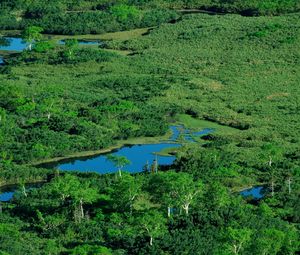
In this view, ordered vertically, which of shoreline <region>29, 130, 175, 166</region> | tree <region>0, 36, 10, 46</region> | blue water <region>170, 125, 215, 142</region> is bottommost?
tree <region>0, 36, 10, 46</region>

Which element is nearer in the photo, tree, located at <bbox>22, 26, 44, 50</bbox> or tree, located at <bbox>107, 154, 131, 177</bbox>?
tree, located at <bbox>107, 154, 131, 177</bbox>

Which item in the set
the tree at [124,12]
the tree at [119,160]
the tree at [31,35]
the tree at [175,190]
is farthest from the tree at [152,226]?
the tree at [124,12]

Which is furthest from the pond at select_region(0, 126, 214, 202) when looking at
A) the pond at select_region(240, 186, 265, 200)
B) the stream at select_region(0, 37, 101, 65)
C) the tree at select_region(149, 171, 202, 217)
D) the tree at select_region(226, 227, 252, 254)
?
the stream at select_region(0, 37, 101, 65)

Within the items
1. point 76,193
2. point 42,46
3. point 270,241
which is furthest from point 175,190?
point 42,46

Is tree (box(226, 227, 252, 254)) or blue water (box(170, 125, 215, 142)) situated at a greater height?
tree (box(226, 227, 252, 254))

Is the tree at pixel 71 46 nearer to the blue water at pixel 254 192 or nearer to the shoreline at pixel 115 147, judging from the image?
the shoreline at pixel 115 147

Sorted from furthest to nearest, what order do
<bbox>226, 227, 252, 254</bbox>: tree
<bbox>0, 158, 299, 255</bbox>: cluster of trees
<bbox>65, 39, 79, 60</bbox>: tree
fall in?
<bbox>65, 39, 79, 60</bbox>: tree
<bbox>0, 158, 299, 255</bbox>: cluster of trees
<bbox>226, 227, 252, 254</bbox>: tree

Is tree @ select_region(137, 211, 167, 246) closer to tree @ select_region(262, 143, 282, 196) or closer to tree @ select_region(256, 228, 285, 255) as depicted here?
tree @ select_region(256, 228, 285, 255)

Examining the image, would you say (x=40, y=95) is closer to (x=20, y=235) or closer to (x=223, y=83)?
(x=223, y=83)
